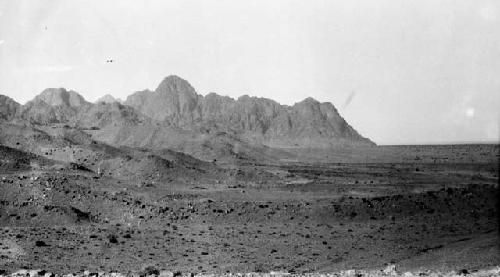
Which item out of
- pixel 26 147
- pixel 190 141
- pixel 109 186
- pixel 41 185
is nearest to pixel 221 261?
pixel 41 185

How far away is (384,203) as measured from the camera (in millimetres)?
49031

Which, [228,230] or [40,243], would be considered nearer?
[40,243]

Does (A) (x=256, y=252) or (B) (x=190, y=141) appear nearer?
(A) (x=256, y=252)

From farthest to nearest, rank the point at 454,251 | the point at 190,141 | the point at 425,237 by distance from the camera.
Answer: the point at 190,141, the point at 425,237, the point at 454,251

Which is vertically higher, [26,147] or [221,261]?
[26,147]

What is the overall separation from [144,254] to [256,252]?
7171 mm

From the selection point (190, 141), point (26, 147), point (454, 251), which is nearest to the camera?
point (454, 251)

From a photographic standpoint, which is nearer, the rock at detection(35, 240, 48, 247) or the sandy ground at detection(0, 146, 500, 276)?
the sandy ground at detection(0, 146, 500, 276)

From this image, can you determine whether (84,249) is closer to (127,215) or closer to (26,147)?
(127,215)

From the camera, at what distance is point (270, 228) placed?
4431 centimetres

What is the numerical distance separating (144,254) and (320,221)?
54.5 feet

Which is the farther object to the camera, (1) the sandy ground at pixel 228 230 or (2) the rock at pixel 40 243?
(2) the rock at pixel 40 243

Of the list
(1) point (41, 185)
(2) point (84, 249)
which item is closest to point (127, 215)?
(1) point (41, 185)

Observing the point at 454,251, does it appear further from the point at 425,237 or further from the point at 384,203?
the point at 384,203
